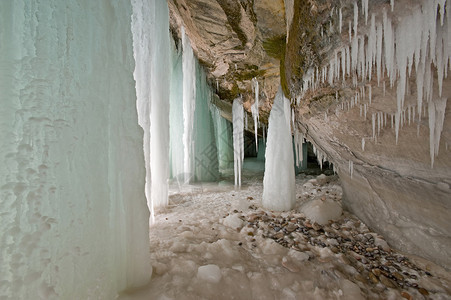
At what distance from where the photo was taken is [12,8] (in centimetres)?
115

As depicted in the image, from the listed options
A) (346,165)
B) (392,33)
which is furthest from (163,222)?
(392,33)

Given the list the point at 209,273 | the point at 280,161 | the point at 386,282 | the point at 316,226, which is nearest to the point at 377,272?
the point at 386,282

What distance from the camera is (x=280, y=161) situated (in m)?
4.44

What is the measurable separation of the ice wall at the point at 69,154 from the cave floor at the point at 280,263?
55 centimetres

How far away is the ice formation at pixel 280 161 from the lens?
4.41 metres

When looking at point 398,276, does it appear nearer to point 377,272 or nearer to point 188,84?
point 377,272

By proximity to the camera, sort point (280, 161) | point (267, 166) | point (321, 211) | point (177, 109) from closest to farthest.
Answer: point (321, 211) → point (280, 161) → point (267, 166) → point (177, 109)

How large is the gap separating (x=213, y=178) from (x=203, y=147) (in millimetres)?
1344

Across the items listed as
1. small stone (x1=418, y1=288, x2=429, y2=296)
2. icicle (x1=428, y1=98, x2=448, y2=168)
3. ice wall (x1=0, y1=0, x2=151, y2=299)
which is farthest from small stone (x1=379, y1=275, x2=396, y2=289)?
ice wall (x1=0, y1=0, x2=151, y2=299)

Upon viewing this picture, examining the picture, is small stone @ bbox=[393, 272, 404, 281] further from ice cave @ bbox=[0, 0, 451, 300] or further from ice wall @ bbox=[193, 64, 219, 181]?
ice wall @ bbox=[193, 64, 219, 181]

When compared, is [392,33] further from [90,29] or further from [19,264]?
[19,264]

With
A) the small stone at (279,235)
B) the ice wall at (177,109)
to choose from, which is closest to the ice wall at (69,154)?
the small stone at (279,235)

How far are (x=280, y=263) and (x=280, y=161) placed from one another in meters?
2.33

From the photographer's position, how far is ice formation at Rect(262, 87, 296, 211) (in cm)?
441
